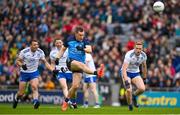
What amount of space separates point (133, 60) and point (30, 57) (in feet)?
12.9

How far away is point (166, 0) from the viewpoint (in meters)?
40.3

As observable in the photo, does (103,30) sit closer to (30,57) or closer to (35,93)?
(30,57)

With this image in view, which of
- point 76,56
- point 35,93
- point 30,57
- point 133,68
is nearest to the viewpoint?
point 76,56

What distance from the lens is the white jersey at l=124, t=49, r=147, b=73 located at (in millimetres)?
25016

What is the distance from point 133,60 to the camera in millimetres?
25297

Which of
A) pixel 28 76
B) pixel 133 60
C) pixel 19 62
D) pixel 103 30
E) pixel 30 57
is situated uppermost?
→ pixel 103 30

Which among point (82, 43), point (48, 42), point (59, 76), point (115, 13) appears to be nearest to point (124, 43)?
point (115, 13)

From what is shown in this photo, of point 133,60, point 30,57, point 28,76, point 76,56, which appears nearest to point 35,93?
point 28,76

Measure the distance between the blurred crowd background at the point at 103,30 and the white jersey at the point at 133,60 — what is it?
9.58 meters

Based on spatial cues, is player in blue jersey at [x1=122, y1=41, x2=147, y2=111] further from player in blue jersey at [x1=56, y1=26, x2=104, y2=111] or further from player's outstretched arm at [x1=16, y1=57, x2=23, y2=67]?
player's outstretched arm at [x1=16, y1=57, x2=23, y2=67]

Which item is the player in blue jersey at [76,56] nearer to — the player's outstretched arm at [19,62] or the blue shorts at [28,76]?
the player's outstretched arm at [19,62]

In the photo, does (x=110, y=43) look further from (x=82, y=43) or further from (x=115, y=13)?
(x=82, y=43)

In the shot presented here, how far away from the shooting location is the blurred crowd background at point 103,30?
1425 inches

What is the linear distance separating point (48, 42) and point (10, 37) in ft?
7.20
